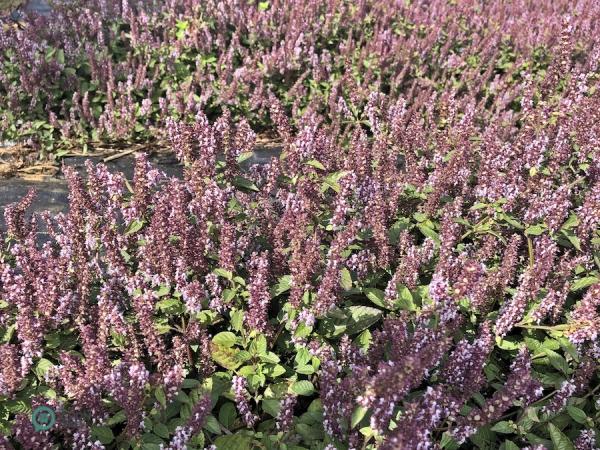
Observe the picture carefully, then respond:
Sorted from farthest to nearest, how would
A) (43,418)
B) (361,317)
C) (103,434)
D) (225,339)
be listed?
1. (361,317)
2. (225,339)
3. (103,434)
4. (43,418)

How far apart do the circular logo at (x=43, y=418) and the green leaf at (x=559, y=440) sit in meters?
2.28

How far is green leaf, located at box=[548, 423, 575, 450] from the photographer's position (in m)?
2.98

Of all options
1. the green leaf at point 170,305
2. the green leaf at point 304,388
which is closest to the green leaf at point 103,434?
the green leaf at point 170,305

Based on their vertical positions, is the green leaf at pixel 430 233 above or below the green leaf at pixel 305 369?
above

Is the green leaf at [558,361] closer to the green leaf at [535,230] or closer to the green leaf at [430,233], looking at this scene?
the green leaf at [535,230]

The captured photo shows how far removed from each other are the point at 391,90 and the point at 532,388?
14.5 ft

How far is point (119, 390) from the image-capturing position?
269 cm

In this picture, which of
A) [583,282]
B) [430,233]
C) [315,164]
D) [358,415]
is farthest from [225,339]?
[583,282]

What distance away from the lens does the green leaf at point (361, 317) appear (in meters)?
3.29

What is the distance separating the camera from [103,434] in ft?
9.09

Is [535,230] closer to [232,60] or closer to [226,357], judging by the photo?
[226,357]

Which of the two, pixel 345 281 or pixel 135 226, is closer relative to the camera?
pixel 345 281

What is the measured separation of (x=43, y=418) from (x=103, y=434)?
0.27 metres

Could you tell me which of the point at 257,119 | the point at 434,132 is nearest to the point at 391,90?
the point at 257,119
